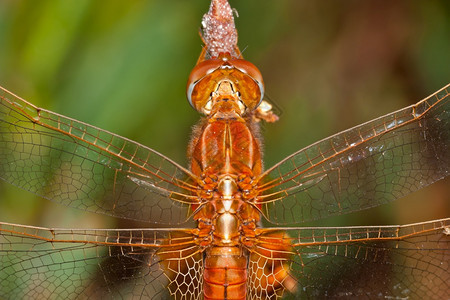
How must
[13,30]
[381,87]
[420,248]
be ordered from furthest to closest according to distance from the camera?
1. [381,87]
2. [13,30]
3. [420,248]

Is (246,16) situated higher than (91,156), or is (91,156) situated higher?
(246,16)

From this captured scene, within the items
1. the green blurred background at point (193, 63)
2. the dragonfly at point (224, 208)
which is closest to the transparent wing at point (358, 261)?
the dragonfly at point (224, 208)

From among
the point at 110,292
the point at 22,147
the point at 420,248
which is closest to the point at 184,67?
the point at 22,147

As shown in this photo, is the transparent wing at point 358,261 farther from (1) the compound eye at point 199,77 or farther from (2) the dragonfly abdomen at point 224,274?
(1) the compound eye at point 199,77

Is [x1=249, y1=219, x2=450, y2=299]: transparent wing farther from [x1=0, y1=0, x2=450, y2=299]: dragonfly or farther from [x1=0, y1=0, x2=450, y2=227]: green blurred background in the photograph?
[x1=0, y1=0, x2=450, y2=227]: green blurred background

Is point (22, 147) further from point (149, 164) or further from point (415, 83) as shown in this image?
point (415, 83)

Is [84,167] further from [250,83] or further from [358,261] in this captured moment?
[358,261]
